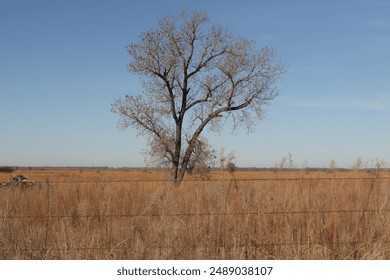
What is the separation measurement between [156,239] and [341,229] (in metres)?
2.81

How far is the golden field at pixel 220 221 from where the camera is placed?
6.61 metres

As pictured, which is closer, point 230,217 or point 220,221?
point 220,221

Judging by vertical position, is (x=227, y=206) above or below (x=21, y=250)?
above

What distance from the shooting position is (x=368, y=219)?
7.60 m

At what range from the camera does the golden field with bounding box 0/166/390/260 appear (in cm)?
661

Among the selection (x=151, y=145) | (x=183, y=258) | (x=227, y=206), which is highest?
(x=151, y=145)

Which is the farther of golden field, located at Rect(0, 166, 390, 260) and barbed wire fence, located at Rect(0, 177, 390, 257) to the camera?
barbed wire fence, located at Rect(0, 177, 390, 257)

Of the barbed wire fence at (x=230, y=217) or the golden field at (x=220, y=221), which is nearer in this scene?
the golden field at (x=220, y=221)

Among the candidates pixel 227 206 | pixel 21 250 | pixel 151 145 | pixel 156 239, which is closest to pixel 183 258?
pixel 156 239

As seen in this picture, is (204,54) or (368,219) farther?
(204,54)

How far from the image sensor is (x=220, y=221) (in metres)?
7.16
